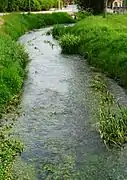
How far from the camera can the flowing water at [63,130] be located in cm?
1413

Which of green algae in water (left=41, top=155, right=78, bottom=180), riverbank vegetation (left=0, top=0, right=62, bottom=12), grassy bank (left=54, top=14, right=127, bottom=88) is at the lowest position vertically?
riverbank vegetation (left=0, top=0, right=62, bottom=12)

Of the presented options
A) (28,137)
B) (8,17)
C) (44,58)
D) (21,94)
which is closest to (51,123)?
(28,137)

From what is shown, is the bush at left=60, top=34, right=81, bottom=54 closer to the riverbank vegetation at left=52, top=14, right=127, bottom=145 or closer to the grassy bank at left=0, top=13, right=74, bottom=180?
the riverbank vegetation at left=52, top=14, right=127, bottom=145

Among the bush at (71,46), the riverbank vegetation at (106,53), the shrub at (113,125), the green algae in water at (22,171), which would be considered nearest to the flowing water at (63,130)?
the green algae in water at (22,171)

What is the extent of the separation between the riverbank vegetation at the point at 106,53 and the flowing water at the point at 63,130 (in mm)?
553

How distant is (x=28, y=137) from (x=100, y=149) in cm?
275

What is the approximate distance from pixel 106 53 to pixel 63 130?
12.8 metres

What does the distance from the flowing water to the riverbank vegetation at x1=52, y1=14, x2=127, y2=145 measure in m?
0.55

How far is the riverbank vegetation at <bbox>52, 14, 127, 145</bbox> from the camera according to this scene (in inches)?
648

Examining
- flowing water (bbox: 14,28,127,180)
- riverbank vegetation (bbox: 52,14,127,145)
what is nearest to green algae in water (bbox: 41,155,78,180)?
flowing water (bbox: 14,28,127,180)

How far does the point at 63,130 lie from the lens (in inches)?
691

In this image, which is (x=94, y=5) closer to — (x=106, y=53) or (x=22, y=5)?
(x=22, y=5)

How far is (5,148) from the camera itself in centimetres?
1538

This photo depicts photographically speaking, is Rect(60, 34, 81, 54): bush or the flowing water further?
Rect(60, 34, 81, 54): bush
